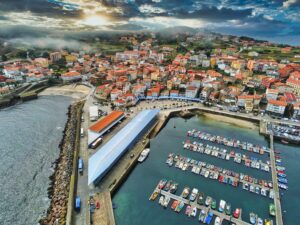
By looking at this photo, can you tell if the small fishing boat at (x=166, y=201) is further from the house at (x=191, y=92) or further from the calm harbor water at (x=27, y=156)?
the house at (x=191, y=92)

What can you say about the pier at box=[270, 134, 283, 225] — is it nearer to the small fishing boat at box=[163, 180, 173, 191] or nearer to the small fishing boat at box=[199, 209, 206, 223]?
the small fishing boat at box=[199, 209, 206, 223]

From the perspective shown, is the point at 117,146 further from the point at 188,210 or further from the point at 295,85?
the point at 295,85

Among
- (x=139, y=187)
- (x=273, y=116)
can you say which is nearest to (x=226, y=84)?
(x=273, y=116)

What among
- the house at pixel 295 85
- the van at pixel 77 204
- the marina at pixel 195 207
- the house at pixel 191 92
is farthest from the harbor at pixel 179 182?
the house at pixel 295 85

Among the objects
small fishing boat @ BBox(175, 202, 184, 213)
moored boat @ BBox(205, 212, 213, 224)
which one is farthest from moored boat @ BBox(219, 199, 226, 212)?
small fishing boat @ BBox(175, 202, 184, 213)

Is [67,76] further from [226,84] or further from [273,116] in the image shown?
[273,116]

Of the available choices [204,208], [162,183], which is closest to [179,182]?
[162,183]

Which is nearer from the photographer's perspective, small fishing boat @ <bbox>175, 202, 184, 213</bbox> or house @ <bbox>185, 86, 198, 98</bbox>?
small fishing boat @ <bbox>175, 202, 184, 213</bbox>

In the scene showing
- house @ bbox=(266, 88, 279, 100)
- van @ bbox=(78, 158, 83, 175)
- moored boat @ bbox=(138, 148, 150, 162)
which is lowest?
moored boat @ bbox=(138, 148, 150, 162)
